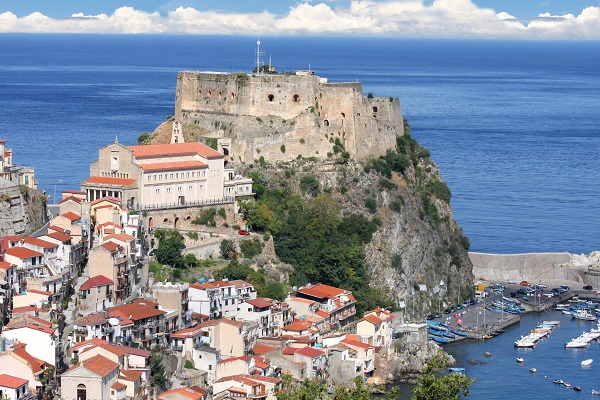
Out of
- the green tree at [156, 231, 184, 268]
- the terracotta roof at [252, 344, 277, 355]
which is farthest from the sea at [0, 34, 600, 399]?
the green tree at [156, 231, 184, 268]

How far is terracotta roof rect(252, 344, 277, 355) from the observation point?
4906 cm

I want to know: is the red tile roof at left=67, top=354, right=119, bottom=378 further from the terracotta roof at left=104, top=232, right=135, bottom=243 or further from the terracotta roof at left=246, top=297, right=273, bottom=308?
the terracotta roof at left=246, top=297, right=273, bottom=308

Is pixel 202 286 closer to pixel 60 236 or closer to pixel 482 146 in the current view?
pixel 60 236

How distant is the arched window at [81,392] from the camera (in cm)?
4100

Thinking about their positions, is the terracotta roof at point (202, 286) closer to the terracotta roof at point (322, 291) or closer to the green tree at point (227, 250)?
the green tree at point (227, 250)

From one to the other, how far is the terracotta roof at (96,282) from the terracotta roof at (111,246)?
3.26 feet

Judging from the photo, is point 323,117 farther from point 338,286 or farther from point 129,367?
point 129,367

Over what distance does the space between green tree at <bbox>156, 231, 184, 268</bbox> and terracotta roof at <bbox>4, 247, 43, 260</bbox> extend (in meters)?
6.03

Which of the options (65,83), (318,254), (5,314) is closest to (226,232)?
(318,254)

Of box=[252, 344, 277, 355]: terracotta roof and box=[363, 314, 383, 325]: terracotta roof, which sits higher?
box=[252, 344, 277, 355]: terracotta roof

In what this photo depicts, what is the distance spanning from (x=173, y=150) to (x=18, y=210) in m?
7.40

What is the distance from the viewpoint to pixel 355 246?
59438 millimetres

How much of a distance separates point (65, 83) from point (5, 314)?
114 meters

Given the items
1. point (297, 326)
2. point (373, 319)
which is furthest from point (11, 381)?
point (373, 319)
